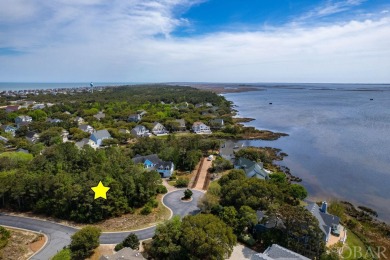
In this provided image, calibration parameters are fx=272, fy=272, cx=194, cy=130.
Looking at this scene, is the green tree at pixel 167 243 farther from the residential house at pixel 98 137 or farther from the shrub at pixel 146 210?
the residential house at pixel 98 137

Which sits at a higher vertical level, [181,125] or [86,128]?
[86,128]

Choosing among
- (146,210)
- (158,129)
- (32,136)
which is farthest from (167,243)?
(32,136)

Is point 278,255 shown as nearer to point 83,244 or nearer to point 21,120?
point 83,244

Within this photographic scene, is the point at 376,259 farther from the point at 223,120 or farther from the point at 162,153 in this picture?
the point at 223,120

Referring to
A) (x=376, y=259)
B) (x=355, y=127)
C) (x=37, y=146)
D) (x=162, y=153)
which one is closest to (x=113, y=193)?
(x=162, y=153)

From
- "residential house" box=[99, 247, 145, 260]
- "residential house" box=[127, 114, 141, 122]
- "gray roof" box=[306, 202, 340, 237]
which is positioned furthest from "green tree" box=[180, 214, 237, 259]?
"residential house" box=[127, 114, 141, 122]

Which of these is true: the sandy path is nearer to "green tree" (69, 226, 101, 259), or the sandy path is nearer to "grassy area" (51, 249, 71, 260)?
"green tree" (69, 226, 101, 259)

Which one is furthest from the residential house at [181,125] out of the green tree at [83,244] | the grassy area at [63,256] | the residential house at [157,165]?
the grassy area at [63,256]
